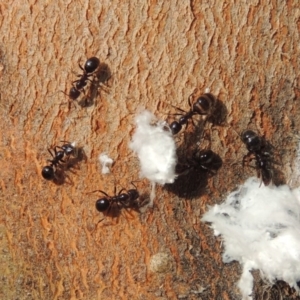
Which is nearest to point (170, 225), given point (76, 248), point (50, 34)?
point (76, 248)

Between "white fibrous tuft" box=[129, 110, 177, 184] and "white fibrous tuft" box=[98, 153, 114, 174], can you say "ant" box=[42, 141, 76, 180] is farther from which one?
"white fibrous tuft" box=[129, 110, 177, 184]

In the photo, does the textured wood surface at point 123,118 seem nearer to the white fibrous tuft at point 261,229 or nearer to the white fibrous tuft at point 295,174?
the white fibrous tuft at point 261,229

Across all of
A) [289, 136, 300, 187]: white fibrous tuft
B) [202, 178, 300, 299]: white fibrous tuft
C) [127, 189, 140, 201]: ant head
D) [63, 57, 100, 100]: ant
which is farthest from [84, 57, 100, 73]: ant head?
[289, 136, 300, 187]: white fibrous tuft

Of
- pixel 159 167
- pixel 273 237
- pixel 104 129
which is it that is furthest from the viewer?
pixel 273 237

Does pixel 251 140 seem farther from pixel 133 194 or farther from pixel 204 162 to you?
pixel 133 194

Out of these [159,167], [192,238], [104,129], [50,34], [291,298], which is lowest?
[291,298]

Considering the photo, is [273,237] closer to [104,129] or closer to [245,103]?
[245,103]
